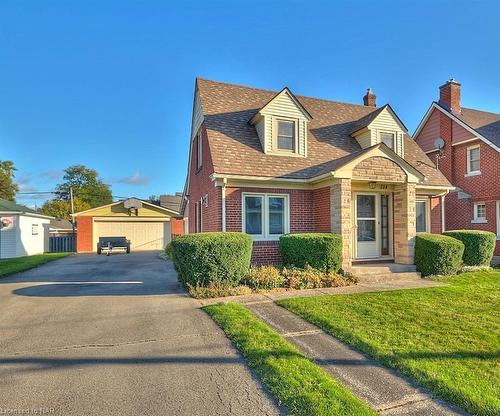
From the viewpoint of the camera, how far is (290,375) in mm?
3777

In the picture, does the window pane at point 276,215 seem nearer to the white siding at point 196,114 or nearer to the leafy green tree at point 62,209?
the white siding at point 196,114

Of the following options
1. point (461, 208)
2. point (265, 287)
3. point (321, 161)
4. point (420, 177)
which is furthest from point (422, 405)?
point (461, 208)

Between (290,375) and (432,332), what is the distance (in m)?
2.84

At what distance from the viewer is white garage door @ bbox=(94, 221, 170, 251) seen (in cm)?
2641

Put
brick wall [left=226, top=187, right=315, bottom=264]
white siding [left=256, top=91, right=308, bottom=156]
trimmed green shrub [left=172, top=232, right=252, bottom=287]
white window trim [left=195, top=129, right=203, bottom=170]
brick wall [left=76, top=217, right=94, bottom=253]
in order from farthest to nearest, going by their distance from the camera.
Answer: brick wall [left=76, top=217, right=94, bottom=253] → white window trim [left=195, top=129, right=203, bottom=170] → white siding [left=256, top=91, right=308, bottom=156] → brick wall [left=226, top=187, right=315, bottom=264] → trimmed green shrub [left=172, top=232, right=252, bottom=287]

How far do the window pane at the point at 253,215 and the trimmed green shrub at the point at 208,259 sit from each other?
2.54 metres

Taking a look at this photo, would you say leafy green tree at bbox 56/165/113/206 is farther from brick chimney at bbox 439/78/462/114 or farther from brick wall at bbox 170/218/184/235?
brick chimney at bbox 439/78/462/114

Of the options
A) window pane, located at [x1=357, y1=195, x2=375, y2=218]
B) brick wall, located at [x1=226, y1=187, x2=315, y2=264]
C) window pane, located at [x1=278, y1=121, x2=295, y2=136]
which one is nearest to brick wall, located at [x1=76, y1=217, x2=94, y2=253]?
brick wall, located at [x1=226, y1=187, x2=315, y2=264]

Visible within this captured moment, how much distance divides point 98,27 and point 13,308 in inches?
373

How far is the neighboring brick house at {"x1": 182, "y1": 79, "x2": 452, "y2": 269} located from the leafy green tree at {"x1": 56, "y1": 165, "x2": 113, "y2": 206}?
6059 cm

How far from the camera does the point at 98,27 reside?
11539 millimetres

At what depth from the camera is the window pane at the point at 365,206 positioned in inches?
469

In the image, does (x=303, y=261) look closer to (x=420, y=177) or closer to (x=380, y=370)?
(x=420, y=177)

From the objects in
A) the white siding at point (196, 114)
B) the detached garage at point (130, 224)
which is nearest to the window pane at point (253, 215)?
the white siding at point (196, 114)
